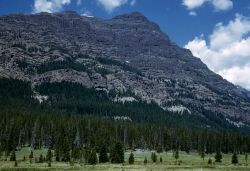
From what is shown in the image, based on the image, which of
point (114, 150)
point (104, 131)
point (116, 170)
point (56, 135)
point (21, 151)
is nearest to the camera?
point (116, 170)

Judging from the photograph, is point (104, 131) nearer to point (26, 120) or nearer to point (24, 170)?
point (26, 120)

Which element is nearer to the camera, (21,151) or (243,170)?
(243,170)

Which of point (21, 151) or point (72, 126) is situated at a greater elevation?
point (72, 126)

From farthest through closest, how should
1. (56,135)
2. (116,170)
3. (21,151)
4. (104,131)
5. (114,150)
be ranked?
(104,131) → (56,135) → (21,151) → (114,150) → (116,170)

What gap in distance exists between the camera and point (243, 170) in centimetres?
8556

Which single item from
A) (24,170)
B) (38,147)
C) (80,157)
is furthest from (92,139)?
(24,170)

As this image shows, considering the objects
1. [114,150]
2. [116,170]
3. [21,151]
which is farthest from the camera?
[21,151]

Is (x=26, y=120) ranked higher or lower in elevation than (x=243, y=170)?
higher

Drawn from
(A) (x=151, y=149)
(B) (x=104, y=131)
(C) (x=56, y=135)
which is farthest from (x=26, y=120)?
(A) (x=151, y=149)

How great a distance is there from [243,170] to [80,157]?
57.4 meters

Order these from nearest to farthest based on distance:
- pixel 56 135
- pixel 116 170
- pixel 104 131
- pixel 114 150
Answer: pixel 116 170 < pixel 114 150 < pixel 56 135 < pixel 104 131

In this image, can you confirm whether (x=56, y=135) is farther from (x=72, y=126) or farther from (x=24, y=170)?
(x=24, y=170)

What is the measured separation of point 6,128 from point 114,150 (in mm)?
84685

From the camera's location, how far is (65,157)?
124m
